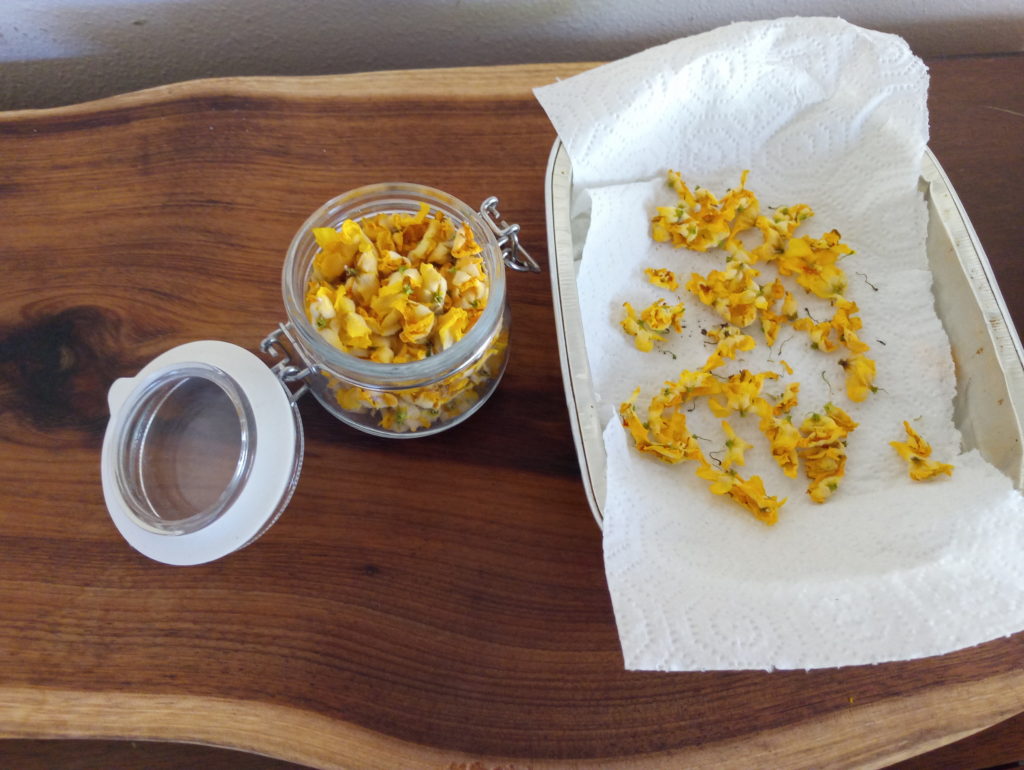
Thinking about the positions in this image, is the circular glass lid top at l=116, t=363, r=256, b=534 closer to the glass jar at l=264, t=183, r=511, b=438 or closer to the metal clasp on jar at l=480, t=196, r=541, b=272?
the glass jar at l=264, t=183, r=511, b=438

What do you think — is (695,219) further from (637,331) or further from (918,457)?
(918,457)

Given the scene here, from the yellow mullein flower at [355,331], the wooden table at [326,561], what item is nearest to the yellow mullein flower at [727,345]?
the wooden table at [326,561]

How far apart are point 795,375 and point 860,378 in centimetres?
4

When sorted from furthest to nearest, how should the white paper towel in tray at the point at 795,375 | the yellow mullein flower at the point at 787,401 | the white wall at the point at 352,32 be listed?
1. the white wall at the point at 352,32
2. the yellow mullein flower at the point at 787,401
3. the white paper towel in tray at the point at 795,375

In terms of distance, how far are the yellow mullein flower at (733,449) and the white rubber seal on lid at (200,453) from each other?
0.27 meters

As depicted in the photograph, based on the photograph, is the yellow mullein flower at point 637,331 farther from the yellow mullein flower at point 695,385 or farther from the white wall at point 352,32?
the white wall at point 352,32

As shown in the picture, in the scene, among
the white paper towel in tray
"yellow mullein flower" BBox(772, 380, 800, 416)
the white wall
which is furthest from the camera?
the white wall

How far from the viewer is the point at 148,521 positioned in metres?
0.41

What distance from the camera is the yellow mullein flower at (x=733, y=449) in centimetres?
48

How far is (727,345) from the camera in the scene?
20.1 inches

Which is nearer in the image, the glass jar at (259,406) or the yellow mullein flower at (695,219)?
the glass jar at (259,406)

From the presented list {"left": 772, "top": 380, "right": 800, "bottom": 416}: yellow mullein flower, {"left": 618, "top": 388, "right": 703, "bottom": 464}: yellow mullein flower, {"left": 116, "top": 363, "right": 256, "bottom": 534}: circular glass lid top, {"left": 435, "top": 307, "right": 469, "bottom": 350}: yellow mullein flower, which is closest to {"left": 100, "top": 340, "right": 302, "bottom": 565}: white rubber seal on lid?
{"left": 116, "top": 363, "right": 256, "bottom": 534}: circular glass lid top

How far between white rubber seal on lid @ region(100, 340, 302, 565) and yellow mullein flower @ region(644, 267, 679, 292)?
26cm

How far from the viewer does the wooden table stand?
438 millimetres
